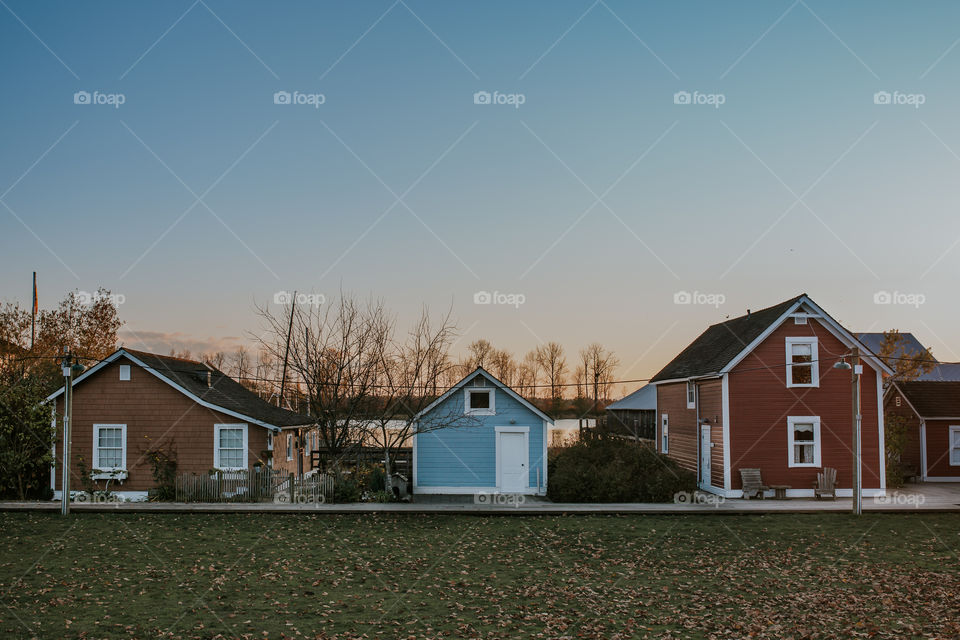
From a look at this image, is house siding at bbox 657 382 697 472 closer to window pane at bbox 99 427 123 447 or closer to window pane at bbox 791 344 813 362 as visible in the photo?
window pane at bbox 791 344 813 362

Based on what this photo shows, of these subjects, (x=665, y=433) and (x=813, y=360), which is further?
(x=665, y=433)

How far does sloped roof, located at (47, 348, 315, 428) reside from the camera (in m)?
26.4

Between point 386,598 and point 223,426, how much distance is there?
16.0 metres

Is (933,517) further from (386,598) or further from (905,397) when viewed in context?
(386,598)

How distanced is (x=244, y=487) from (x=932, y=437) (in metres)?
29.4

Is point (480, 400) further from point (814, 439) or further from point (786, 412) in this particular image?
point (814, 439)

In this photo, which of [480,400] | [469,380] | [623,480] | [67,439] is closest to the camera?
[67,439]

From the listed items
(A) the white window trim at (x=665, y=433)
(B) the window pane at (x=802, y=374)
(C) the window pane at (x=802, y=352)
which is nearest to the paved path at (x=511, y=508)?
(B) the window pane at (x=802, y=374)

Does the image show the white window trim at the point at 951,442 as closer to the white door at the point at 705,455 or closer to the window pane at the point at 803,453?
the window pane at the point at 803,453

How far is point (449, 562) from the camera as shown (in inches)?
621

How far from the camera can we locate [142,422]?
26.5 m

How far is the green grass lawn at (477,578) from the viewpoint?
1116 cm

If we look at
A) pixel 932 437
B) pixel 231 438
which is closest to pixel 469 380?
pixel 231 438

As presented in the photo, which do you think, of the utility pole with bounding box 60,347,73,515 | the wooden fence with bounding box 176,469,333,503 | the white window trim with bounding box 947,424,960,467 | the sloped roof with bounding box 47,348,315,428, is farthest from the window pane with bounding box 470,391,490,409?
the white window trim with bounding box 947,424,960,467
